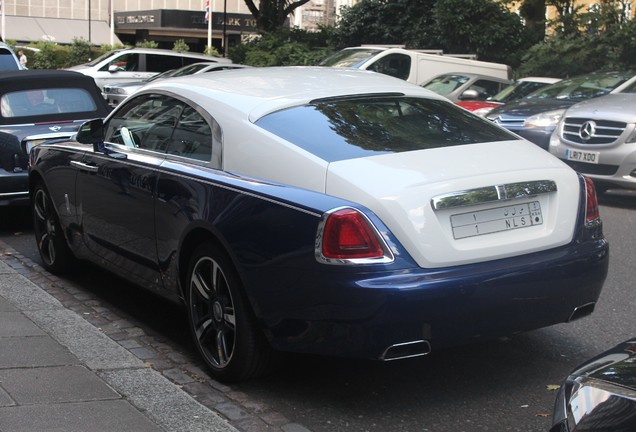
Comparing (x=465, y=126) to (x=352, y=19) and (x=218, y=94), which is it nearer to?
(x=218, y=94)

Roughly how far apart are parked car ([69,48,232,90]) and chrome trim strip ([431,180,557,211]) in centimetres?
1997

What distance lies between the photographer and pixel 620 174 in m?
10.6

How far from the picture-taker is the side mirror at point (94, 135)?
6.33 meters

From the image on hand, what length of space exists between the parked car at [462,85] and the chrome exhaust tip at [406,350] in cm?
1241

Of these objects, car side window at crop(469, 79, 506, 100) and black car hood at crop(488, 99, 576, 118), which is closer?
black car hood at crop(488, 99, 576, 118)

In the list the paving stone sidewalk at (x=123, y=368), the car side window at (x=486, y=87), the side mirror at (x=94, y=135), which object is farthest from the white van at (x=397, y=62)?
the paving stone sidewalk at (x=123, y=368)

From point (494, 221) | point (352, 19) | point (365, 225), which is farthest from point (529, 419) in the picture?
point (352, 19)

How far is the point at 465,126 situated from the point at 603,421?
2810 millimetres

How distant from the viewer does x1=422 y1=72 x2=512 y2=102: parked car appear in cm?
1688

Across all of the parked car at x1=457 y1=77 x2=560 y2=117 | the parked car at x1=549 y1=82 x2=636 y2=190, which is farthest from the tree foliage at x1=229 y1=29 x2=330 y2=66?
the parked car at x1=549 y1=82 x2=636 y2=190

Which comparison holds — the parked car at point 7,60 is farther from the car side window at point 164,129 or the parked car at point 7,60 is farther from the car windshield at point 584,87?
the car side window at point 164,129

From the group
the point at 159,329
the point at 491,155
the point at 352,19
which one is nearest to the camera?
the point at 491,155

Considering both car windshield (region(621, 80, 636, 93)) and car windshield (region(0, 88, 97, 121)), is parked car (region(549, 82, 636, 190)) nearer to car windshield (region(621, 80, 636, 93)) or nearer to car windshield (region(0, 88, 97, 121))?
car windshield (region(621, 80, 636, 93))

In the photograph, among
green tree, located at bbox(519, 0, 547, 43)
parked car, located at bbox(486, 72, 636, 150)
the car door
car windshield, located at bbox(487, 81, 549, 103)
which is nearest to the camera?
the car door
